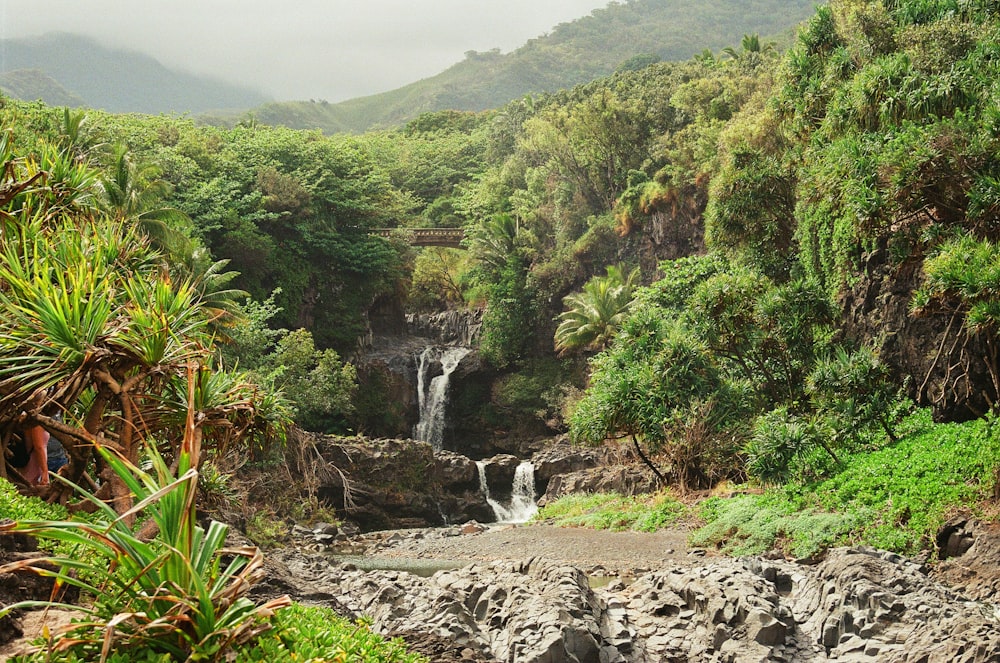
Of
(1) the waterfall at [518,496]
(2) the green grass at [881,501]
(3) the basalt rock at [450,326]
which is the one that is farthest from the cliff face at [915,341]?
(3) the basalt rock at [450,326]

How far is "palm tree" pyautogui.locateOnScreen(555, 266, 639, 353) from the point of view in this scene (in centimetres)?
2731

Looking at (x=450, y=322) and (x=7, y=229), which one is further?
(x=450, y=322)

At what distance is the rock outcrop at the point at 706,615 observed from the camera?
6.69m

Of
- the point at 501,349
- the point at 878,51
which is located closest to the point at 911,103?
the point at 878,51

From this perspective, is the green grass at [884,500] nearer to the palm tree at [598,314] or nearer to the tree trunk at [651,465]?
the tree trunk at [651,465]

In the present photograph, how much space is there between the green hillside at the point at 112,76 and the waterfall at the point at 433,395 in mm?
90917

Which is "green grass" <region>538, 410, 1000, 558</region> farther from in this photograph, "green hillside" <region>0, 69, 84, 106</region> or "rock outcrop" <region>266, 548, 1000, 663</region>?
"green hillside" <region>0, 69, 84, 106</region>

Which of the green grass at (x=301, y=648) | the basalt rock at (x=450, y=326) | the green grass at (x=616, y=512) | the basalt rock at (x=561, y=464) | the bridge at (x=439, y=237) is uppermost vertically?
the bridge at (x=439, y=237)

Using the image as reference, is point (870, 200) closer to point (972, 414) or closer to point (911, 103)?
point (911, 103)

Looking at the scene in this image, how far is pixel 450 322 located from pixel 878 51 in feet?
78.7

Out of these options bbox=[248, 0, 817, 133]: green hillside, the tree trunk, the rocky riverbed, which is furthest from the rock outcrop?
bbox=[248, 0, 817, 133]: green hillside

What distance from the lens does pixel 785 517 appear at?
41.1ft

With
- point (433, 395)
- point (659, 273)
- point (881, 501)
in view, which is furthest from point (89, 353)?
point (433, 395)

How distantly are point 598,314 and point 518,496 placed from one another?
7210mm
